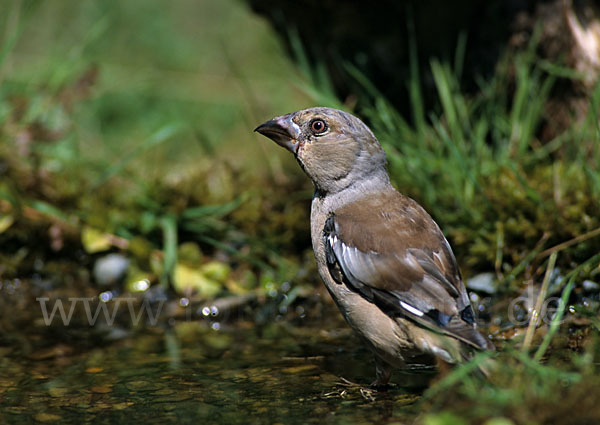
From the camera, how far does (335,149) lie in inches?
155

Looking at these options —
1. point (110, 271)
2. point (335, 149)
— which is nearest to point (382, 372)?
point (335, 149)

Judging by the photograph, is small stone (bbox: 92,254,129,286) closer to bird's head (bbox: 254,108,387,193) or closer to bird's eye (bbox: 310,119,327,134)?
bird's head (bbox: 254,108,387,193)

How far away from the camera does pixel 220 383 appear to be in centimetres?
340

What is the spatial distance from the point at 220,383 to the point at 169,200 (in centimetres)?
Answer: 216

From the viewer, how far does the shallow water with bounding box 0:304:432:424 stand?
9.72 ft

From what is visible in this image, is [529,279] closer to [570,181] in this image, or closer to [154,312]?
[570,181]

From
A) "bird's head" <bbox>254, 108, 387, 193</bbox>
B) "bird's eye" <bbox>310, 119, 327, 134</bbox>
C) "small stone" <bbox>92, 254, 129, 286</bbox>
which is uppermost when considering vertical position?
"bird's eye" <bbox>310, 119, 327, 134</bbox>

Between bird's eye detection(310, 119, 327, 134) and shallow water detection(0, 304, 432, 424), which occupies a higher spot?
bird's eye detection(310, 119, 327, 134)

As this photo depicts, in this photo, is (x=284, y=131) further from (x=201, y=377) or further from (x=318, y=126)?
(x=201, y=377)

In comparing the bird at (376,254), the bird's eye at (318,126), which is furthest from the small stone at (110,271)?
the bird's eye at (318,126)

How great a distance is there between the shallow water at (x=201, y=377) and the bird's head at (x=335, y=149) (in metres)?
0.88

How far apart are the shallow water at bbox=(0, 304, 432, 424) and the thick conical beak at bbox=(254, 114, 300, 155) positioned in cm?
105

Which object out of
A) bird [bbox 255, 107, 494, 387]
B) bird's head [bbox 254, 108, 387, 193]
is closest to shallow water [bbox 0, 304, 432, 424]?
bird [bbox 255, 107, 494, 387]

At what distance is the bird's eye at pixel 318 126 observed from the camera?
156 inches
